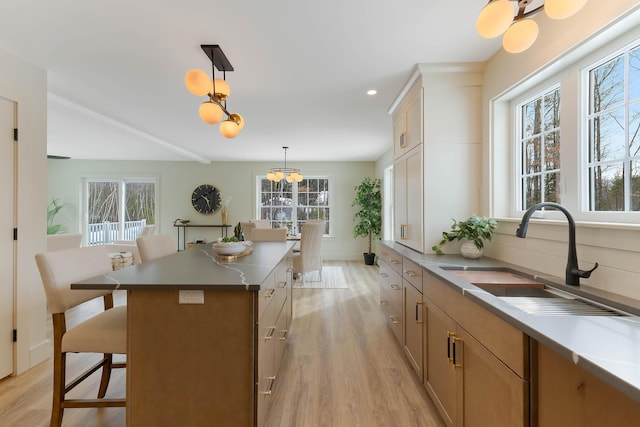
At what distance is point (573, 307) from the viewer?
49.6 inches

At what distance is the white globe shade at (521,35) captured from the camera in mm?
1229

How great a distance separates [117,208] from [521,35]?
27.9 feet

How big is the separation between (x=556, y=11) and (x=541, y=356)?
126 cm

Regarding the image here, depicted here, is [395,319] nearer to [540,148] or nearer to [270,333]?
[270,333]

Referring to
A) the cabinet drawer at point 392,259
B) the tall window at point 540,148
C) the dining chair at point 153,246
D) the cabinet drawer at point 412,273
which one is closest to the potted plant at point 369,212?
the cabinet drawer at point 392,259

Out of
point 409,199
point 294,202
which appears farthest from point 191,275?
point 294,202

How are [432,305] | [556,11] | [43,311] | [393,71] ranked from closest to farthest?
[556,11] < [432,305] < [43,311] < [393,71]

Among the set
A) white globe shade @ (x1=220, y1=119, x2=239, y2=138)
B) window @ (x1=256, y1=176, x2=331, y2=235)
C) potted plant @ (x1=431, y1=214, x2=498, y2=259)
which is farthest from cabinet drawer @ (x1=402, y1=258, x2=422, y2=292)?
window @ (x1=256, y1=176, x2=331, y2=235)

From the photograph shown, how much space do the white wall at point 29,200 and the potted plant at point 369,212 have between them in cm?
534

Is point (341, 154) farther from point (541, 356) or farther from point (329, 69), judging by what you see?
point (541, 356)

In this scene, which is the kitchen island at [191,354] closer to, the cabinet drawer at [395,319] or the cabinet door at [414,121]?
the cabinet drawer at [395,319]

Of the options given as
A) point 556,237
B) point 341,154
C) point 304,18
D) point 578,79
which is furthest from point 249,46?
point 341,154

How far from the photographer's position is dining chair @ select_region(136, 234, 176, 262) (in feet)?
7.27

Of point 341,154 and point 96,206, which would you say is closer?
point 341,154
